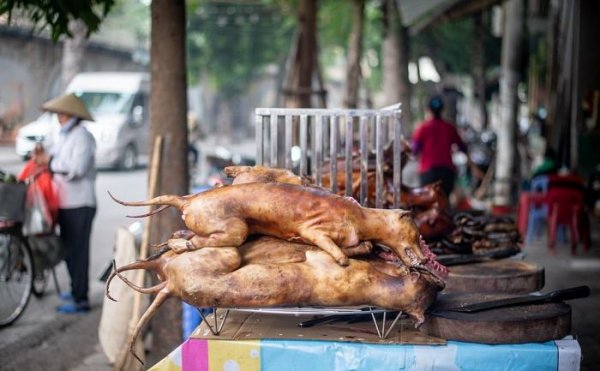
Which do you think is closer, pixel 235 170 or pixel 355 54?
pixel 235 170

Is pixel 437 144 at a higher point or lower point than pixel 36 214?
higher

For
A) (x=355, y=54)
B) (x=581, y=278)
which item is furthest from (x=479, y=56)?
(x=581, y=278)

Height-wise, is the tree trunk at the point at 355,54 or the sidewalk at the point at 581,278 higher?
the tree trunk at the point at 355,54

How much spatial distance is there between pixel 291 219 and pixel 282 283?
252 millimetres

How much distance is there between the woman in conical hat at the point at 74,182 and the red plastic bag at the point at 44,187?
0.05 meters

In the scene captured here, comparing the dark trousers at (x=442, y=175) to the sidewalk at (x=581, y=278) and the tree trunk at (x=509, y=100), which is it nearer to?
the sidewalk at (x=581, y=278)

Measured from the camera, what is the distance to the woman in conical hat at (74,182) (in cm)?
750

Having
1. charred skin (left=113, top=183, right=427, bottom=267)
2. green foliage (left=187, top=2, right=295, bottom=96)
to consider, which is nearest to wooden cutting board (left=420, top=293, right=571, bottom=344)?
charred skin (left=113, top=183, right=427, bottom=267)

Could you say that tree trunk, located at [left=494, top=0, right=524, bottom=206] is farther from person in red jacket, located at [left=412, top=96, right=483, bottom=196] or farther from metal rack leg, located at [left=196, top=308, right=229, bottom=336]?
metal rack leg, located at [left=196, top=308, right=229, bottom=336]

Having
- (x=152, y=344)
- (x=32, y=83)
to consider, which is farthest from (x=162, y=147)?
(x=32, y=83)

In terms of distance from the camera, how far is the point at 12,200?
23.5 ft

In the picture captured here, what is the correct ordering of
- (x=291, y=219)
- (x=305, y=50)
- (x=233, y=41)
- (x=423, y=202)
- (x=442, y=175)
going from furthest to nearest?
1. (x=233, y=41)
2. (x=305, y=50)
3. (x=442, y=175)
4. (x=423, y=202)
5. (x=291, y=219)

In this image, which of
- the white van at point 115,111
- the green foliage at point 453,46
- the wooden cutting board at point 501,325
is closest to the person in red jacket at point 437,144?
the wooden cutting board at point 501,325

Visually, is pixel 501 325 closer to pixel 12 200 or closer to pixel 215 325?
pixel 215 325
